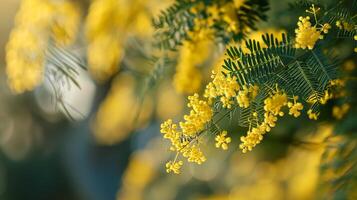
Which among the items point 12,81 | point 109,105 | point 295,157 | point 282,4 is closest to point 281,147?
point 295,157

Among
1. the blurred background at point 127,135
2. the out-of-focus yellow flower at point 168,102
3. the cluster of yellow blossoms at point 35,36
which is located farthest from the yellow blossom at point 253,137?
the out-of-focus yellow flower at point 168,102

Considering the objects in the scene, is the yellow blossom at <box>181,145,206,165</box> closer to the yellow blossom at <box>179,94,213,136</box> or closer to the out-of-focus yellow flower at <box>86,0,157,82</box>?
the yellow blossom at <box>179,94,213,136</box>

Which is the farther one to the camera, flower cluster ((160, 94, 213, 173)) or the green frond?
the green frond

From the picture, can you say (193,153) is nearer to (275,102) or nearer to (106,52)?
(275,102)

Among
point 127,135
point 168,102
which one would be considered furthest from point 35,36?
point 127,135

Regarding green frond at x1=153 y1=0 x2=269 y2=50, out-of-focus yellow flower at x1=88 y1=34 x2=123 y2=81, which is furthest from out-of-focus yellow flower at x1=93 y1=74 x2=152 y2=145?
green frond at x1=153 y1=0 x2=269 y2=50

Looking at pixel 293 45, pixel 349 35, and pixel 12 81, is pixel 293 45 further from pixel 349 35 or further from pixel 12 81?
pixel 12 81
